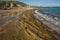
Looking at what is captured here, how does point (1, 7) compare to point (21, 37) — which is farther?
point (1, 7)

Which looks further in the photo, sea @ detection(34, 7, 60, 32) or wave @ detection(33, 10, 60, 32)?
sea @ detection(34, 7, 60, 32)

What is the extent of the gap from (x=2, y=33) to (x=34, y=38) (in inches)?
36.1

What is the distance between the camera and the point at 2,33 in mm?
3482

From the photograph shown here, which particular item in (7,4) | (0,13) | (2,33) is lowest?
(2,33)

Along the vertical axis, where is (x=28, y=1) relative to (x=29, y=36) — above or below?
above

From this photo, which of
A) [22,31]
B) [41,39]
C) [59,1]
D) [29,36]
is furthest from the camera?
[59,1]

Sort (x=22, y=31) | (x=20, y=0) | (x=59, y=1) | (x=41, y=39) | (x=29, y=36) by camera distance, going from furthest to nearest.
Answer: (x=59, y=1), (x=20, y=0), (x=22, y=31), (x=29, y=36), (x=41, y=39)

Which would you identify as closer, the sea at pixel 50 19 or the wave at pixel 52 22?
the wave at pixel 52 22

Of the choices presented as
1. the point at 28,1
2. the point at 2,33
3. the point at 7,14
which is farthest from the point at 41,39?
the point at 7,14

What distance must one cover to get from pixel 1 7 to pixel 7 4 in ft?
0.81

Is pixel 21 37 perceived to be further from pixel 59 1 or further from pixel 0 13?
pixel 59 1

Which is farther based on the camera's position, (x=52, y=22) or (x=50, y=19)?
(x=50, y=19)

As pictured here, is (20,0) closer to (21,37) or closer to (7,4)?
(7,4)

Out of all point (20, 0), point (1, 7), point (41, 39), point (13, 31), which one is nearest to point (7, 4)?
point (1, 7)
